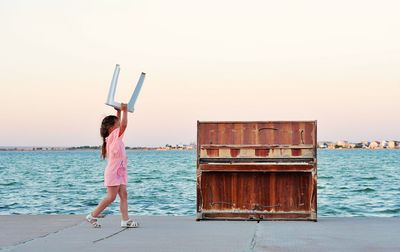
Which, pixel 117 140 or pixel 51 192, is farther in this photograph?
pixel 51 192

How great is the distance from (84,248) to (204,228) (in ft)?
9.06

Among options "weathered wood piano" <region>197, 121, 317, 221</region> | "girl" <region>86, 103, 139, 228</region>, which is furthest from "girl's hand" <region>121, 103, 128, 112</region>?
Answer: "weathered wood piano" <region>197, 121, 317, 221</region>

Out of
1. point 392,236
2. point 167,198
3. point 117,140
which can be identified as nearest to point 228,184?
point 117,140

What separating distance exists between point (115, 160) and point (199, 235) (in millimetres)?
2068

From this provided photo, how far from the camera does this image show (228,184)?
14000mm

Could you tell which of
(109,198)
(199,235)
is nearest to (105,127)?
(109,198)

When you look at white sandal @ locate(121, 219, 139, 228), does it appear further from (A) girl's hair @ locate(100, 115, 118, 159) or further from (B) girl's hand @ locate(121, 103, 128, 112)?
(B) girl's hand @ locate(121, 103, 128, 112)

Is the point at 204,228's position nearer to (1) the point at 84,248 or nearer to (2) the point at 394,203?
(1) the point at 84,248

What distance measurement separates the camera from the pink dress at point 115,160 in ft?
42.0

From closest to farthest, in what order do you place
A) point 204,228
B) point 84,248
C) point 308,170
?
point 84,248, point 204,228, point 308,170

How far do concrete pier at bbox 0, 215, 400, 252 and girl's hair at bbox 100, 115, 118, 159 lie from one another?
1.23 m

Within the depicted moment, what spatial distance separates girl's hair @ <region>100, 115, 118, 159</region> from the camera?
12848 mm

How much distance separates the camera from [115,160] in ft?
42.1

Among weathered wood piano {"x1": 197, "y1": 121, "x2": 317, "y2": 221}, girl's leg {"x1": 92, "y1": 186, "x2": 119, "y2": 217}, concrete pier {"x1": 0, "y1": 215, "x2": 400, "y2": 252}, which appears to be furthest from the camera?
weathered wood piano {"x1": 197, "y1": 121, "x2": 317, "y2": 221}
